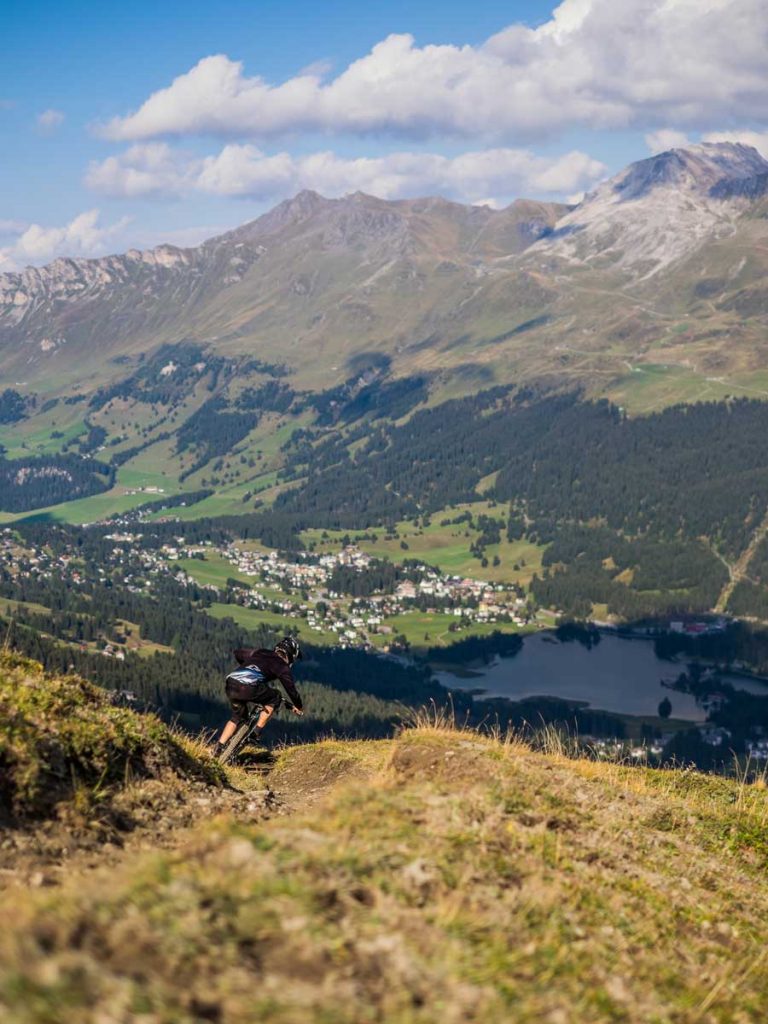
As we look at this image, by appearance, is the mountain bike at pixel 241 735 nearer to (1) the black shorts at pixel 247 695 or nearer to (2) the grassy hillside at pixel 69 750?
(1) the black shorts at pixel 247 695

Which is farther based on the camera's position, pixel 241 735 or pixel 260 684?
pixel 241 735

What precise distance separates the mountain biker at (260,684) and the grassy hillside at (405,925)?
274 inches

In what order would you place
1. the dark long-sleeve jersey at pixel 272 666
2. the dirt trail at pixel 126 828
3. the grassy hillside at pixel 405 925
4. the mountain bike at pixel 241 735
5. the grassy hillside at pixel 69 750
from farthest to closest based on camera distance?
the mountain bike at pixel 241 735, the dark long-sleeve jersey at pixel 272 666, the grassy hillside at pixel 69 750, the dirt trail at pixel 126 828, the grassy hillside at pixel 405 925

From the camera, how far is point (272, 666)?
2041 centimetres

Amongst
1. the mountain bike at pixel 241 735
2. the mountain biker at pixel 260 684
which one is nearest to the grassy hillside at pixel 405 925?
the mountain biker at pixel 260 684

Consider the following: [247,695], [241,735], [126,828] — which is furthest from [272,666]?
[126,828]

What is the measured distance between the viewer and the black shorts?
64.4 ft

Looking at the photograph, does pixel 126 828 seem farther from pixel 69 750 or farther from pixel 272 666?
Result: pixel 272 666

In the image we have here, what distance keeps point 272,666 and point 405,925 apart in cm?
1289

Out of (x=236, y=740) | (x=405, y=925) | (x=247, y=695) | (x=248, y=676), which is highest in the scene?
(x=405, y=925)

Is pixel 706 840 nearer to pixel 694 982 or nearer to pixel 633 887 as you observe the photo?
pixel 633 887

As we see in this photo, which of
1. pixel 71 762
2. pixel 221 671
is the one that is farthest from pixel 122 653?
pixel 71 762

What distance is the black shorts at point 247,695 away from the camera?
1964 centimetres

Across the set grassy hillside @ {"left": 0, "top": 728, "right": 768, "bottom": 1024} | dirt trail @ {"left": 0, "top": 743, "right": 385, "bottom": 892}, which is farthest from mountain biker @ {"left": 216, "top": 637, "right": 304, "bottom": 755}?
grassy hillside @ {"left": 0, "top": 728, "right": 768, "bottom": 1024}
